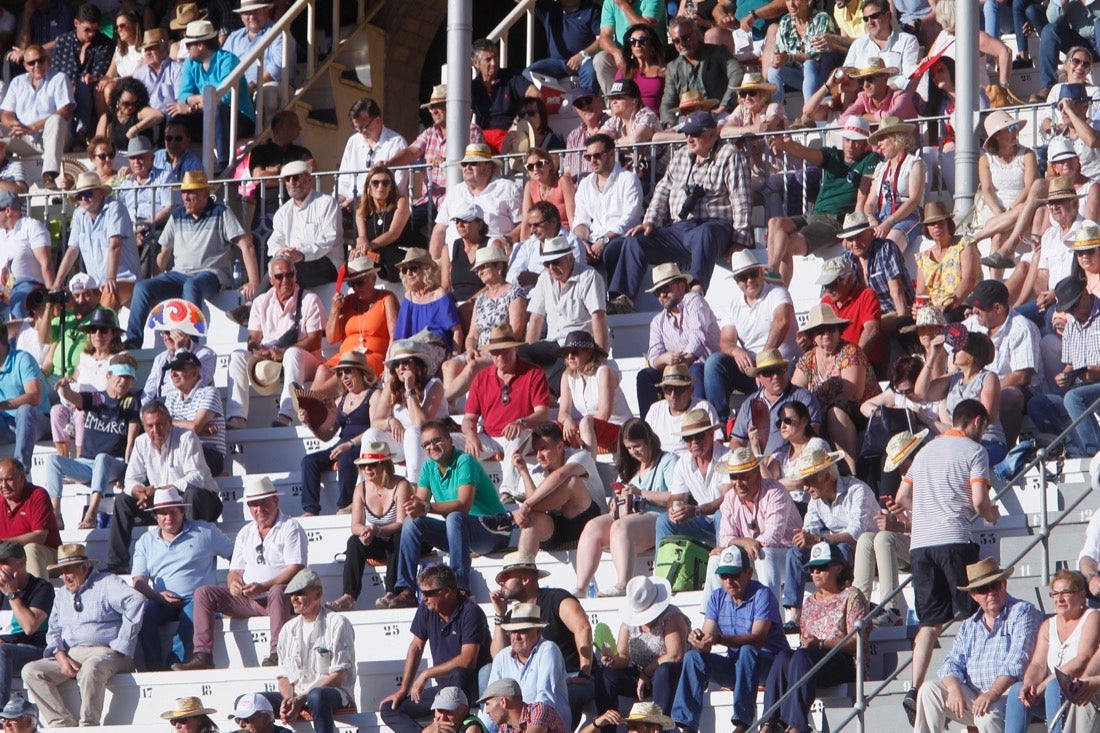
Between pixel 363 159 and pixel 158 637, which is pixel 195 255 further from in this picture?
pixel 158 637

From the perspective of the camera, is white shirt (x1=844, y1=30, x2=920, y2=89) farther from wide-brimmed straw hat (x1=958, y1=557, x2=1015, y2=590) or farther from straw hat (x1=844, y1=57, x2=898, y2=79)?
wide-brimmed straw hat (x1=958, y1=557, x2=1015, y2=590)

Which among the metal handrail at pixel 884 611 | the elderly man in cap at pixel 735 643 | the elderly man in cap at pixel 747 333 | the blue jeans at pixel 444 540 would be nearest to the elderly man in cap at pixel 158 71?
the elderly man in cap at pixel 747 333

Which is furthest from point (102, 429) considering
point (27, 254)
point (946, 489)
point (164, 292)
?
point (946, 489)

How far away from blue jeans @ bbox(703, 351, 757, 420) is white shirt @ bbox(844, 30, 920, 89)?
3230 mm

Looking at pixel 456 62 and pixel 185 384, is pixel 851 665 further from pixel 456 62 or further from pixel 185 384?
pixel 456 62

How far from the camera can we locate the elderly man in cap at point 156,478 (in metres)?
15.5

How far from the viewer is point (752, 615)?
42.2ft

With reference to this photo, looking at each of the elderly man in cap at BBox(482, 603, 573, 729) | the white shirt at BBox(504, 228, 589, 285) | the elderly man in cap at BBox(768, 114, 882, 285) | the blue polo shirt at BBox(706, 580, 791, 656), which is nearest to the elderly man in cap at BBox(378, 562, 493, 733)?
the elderly man in cap at BBox(482, 603, 573, 729)

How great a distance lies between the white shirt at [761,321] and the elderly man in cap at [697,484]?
1.08 meters

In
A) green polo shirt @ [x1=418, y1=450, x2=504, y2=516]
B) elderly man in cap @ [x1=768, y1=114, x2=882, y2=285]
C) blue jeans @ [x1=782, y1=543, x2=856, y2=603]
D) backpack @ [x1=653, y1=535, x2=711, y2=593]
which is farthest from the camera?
elderly man in cap @ [x1=768, y1=114, x2=882, y2=285]

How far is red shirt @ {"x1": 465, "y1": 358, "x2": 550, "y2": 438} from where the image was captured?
50.3 ft

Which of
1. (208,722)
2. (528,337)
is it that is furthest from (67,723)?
(528,337)

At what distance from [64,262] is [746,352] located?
17.4ft

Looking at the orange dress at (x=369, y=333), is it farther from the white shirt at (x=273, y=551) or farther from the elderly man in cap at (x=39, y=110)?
the elderly man in cap at (x=39, y=110)
